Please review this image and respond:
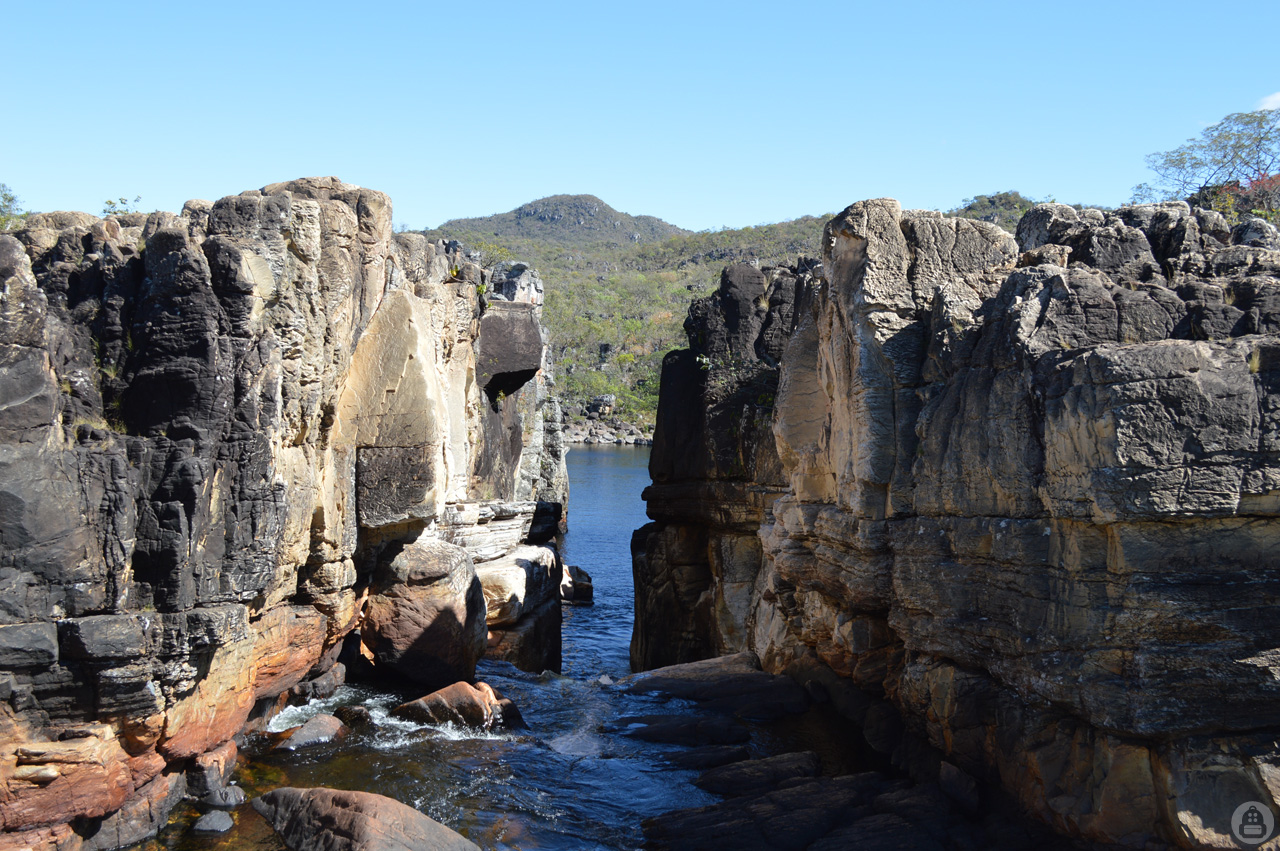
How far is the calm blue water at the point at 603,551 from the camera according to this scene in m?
24.8

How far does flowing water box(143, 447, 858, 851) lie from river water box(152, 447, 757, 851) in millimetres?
16

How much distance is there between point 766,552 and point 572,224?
553ft

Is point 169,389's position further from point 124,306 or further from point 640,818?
point 640,818

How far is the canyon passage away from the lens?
24.7 ft

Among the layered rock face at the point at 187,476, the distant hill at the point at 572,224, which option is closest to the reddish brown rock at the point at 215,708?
the layered rock face at the point at 187,476

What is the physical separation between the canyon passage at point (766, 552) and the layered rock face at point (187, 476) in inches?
1.7

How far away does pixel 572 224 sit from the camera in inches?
7023

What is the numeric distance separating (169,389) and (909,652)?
28.9 ft

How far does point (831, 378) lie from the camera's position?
44.0 feet

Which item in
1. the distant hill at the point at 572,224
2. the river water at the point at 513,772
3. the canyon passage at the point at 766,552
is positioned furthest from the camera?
the distant hill at the point at 572,224

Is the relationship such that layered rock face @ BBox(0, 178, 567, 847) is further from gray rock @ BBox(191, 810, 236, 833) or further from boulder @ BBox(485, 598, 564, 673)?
boulder @ BBox(485, 598, 564, 673)

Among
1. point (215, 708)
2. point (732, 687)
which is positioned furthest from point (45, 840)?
point (732, 687)

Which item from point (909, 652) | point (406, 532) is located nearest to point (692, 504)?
point (406, 532)

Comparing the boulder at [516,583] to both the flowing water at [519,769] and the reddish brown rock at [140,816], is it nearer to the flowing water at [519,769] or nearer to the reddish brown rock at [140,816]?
the flowing water at [519,769]
